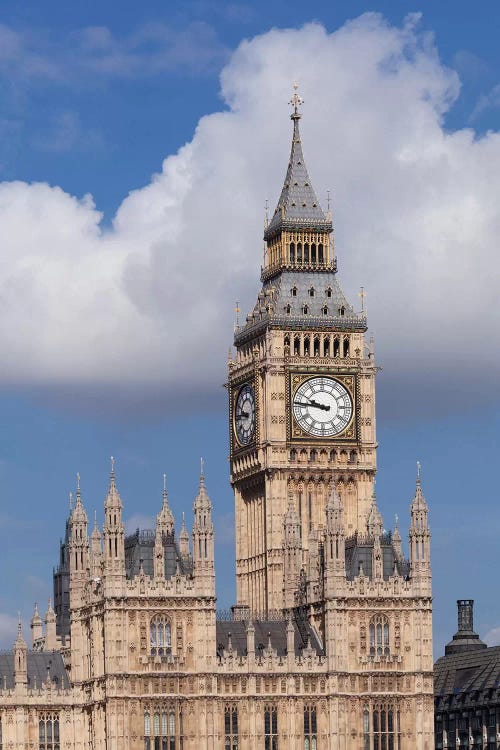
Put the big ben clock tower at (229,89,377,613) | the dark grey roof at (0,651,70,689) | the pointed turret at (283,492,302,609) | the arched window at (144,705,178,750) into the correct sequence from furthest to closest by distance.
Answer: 1. the big ben clock tower at (229,89,377,613)
2. the pointed turret at (283,492,302,609)
3. the dark grey roof at (0,651,70,689)
4. the arched window at (144,705,178,750)

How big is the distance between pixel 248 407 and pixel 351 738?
30.3 metres

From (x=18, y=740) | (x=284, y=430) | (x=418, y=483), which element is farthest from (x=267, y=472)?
(x=18, y=740)

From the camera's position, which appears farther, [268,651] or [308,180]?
[308,180]

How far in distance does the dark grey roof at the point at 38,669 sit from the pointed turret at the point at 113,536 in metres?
10.9

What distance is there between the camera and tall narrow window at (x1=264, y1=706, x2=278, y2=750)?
164 metres

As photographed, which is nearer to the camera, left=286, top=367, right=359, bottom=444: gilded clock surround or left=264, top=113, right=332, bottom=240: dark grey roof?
left=286, top=367, right=359, bottom=444: gilded clock surround

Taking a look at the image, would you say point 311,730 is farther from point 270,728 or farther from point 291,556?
point 291,556

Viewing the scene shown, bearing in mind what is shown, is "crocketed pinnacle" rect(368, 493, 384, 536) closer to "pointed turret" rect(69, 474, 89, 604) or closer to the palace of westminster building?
the palace of westminster building

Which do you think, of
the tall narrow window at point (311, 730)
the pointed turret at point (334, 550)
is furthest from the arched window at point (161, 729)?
the pointed turret at point (334, 550)

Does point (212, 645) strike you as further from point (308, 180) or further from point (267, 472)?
point (308, 180)

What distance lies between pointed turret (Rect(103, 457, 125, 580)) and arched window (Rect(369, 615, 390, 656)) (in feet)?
56.6

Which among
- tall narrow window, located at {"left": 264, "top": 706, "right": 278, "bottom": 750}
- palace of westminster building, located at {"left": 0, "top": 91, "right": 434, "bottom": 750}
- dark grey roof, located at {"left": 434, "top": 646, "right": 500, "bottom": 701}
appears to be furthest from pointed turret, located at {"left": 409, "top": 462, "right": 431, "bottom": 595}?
dark grey roof, located at {"left": 434, "top": 646, "right": 500, "bottom": 701}

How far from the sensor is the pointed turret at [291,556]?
574ft

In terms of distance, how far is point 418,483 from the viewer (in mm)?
169875
